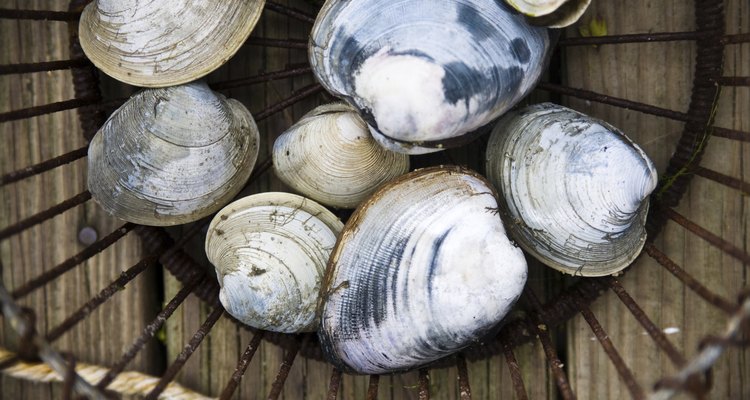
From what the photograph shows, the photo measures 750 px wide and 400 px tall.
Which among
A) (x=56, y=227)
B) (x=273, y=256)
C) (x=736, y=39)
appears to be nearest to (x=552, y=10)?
(x=736, y=39)

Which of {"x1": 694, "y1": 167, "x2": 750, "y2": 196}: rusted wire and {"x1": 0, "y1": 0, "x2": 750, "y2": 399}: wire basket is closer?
{"x1": 694, "y1": 167, "x2": 750, "y2": 196}: rusted wire

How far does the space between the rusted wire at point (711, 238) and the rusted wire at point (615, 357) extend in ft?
0.67

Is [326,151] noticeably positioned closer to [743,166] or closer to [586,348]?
[586,348]

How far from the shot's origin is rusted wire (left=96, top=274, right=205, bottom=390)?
37.6 inches

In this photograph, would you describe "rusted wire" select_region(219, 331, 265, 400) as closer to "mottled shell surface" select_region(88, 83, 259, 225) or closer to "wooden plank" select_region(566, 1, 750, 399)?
"mottled shell surface" select_region(88, 83, 259, 225)

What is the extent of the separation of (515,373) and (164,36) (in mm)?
782

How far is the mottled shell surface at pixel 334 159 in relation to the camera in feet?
3.57

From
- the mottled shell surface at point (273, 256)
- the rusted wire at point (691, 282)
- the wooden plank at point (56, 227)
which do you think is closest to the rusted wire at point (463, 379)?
the mottled shell surface at point (273, 256)

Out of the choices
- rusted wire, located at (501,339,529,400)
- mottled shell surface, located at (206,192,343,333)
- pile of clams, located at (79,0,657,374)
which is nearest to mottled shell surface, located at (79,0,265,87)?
pile of clams, located at (79,0,657,374)

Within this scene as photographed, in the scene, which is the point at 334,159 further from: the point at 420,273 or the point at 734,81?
the point at 734,81

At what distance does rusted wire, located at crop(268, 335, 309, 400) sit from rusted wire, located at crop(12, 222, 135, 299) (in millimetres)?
358

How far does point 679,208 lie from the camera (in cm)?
123

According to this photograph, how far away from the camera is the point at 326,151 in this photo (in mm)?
1102

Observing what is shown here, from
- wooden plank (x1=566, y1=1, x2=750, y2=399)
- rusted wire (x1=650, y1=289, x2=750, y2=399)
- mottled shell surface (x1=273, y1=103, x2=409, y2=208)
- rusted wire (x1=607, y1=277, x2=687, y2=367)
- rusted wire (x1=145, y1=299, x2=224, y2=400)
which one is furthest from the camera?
wooden plank (x1=566, y1=1, x2=750, y2=399)
